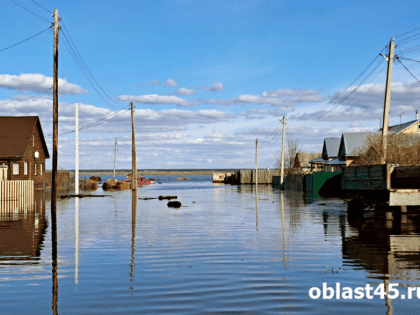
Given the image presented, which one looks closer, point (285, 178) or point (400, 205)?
point (400, 205)

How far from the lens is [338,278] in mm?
8430

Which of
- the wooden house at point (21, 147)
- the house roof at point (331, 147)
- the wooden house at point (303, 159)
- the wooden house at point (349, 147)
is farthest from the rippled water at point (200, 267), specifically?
the wooden house at point (303, 159)

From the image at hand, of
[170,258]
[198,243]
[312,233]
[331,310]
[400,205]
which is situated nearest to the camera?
[331,310]

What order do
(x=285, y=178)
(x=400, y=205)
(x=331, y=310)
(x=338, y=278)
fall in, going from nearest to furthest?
(x=331, y=310) → (x=338, y=278) → (x=400, y=205) → (x=285, y=178)

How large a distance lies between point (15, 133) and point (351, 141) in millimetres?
41339

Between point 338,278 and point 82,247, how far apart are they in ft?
22.2

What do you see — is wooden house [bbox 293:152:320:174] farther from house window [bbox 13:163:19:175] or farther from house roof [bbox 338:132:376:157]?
house window [bbox 13:163:19:175]

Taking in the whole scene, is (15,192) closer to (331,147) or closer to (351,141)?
(351,141)

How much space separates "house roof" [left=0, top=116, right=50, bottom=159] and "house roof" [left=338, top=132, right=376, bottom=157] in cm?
3827

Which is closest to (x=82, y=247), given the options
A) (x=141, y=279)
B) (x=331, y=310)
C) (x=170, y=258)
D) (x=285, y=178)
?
(x=170, y=258)

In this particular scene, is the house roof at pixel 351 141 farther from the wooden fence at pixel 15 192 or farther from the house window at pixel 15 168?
the wooden fence at pixel 15 192

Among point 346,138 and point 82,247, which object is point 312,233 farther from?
point 346,138

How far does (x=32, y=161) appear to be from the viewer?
54875 mm

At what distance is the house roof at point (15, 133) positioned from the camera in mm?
50656
